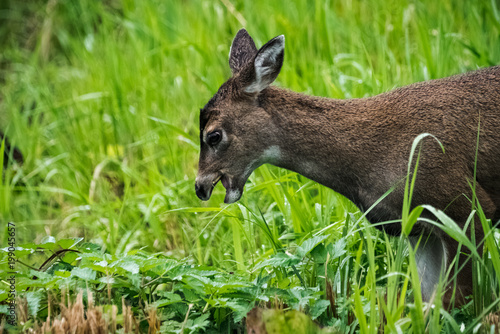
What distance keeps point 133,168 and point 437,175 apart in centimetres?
322

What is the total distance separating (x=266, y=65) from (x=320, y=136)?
19.7 inches

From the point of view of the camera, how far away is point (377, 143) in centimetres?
362

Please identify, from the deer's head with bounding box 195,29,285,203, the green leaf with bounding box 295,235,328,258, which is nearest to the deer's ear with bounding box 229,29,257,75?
the deer's head with bounding box 195,29,285,203

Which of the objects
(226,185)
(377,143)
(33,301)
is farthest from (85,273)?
(377,143)

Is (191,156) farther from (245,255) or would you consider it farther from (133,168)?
(245,255)

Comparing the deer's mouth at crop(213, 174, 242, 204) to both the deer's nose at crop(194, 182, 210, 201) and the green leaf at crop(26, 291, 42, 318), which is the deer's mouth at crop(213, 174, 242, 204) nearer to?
the deer's nose at crop(194, 182, 210, 201)

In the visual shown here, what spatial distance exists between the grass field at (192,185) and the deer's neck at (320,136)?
→ 0.71 feet

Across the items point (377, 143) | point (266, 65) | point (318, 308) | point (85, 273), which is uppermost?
point (266, 65)

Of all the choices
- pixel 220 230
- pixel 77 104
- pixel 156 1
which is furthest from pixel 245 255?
pixel 156 1

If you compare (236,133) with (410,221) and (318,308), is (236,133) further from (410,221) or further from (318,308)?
(410,221)

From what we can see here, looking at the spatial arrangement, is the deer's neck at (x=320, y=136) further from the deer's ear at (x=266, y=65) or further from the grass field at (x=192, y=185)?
the grass field at (x=192, y=185)

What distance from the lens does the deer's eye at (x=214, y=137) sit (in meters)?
3.78

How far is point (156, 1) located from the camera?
8578 mm

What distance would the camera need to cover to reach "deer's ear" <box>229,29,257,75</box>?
4.19 metres
